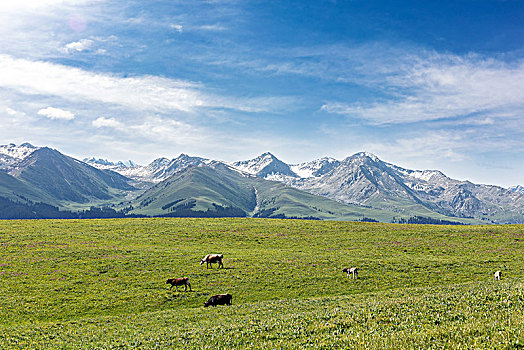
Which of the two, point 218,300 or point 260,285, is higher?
point 218,300

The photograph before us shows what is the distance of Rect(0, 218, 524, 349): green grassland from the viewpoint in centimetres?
1680

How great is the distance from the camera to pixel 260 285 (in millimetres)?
40188

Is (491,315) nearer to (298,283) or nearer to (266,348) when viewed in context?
(266,348)

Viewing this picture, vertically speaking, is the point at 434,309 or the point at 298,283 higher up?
the point at 434,309

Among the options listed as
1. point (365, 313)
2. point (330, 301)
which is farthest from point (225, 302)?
point (365, 313)

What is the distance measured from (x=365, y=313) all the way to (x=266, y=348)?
8065 mm

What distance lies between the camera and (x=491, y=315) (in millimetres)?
15688

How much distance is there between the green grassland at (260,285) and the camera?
1680 cm

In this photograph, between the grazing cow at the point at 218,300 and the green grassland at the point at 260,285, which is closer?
the green grassland at the point at 260,285

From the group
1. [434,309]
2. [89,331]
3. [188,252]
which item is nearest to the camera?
[434,309]

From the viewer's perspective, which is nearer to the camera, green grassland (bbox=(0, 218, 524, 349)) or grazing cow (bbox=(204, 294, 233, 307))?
green grassland (bbox=(0, 218, 524, 349))

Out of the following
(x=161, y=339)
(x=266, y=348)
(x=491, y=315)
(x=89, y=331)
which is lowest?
(x=89, y=331)

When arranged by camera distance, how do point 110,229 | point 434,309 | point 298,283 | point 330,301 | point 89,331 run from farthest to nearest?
1. point 110,229
2. point 298,283
3. point 330,301
4. point 89,331
5. point 434,309

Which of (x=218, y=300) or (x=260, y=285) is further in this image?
(x=260, y=285)
